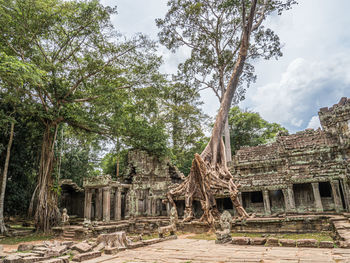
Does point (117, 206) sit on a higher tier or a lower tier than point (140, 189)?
lower

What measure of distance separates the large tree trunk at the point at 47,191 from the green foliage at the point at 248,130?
799 inches

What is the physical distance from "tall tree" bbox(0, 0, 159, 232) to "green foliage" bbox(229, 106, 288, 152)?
15.2 metres

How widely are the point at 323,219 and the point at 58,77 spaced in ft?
55.7

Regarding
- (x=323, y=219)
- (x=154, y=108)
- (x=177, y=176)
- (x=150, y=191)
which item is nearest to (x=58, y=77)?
(x=154, y=108)

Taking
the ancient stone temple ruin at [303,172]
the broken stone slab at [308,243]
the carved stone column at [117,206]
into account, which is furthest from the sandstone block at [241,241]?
the carved stone column at [117,206]

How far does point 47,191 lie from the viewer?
594 inches

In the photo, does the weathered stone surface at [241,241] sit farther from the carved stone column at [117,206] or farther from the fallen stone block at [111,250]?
the carved stone column at [117,206]

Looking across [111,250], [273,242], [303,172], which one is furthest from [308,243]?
[303,172]

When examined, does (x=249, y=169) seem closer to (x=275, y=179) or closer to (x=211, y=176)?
(x=275, y=179)

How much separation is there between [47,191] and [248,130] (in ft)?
73.1

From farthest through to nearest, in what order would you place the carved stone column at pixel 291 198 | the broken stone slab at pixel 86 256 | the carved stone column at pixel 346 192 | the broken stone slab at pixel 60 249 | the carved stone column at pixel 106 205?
1. the carved stone column at pixel 106 205
2. the carved stone column at pixel 291 198
3. the carved stone column at pixel 346 192
4. the broken stone slab at pixel 60 249
5. the broken stone slab at pixel 86 256

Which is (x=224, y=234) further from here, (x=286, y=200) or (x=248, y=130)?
(x=248, y=130)

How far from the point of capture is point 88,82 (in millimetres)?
17125

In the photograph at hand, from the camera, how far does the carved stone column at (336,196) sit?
1392cm
